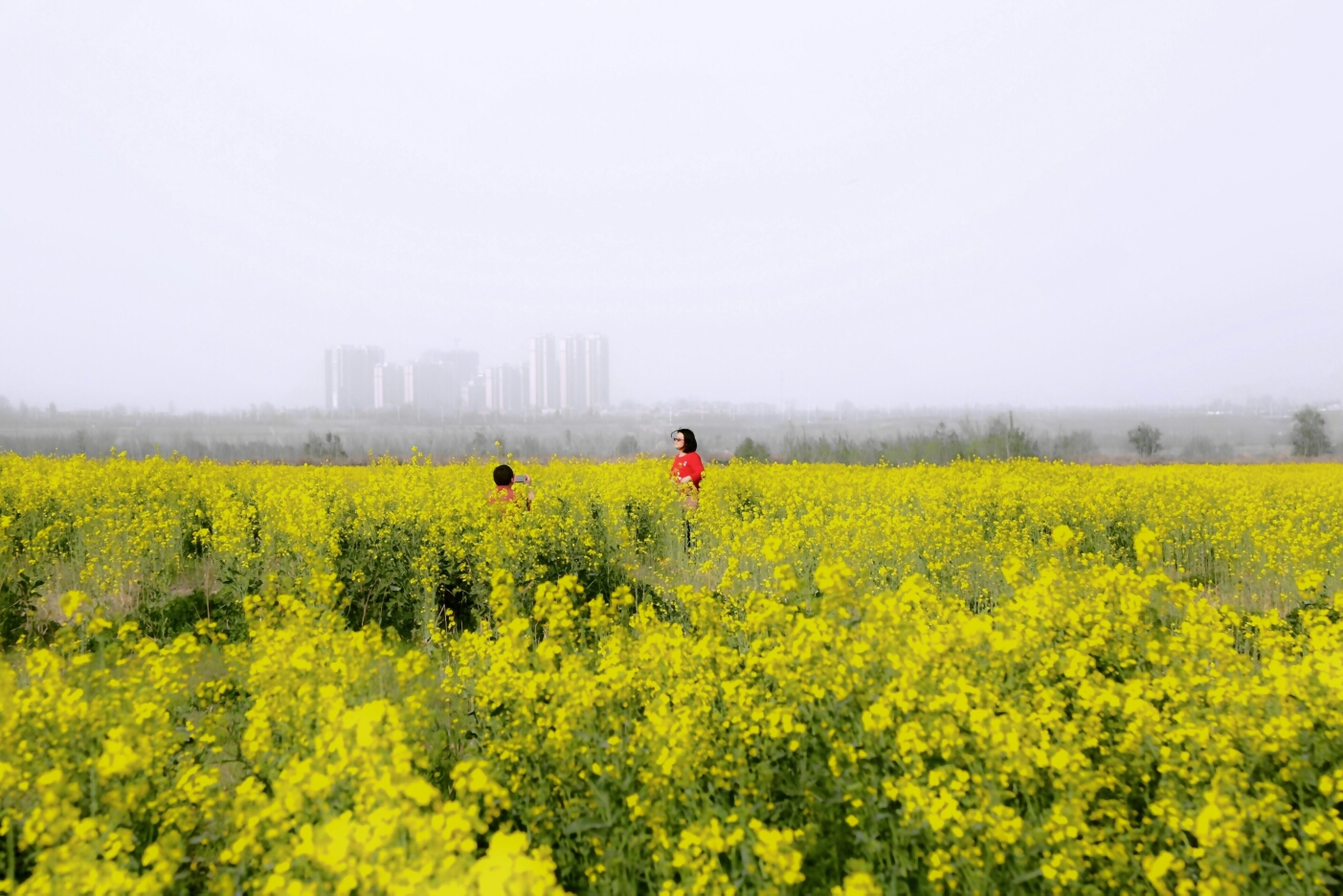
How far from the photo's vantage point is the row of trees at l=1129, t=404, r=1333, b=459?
96.0 ft

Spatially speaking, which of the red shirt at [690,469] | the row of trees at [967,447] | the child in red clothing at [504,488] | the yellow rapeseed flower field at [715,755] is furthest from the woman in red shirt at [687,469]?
the row of trees at [967,447]

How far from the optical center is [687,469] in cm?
1027

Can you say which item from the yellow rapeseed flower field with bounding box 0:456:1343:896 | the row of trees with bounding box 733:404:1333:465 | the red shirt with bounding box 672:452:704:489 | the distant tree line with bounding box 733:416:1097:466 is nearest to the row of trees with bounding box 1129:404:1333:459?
the row of trees with bounding box 733:404:1333:465

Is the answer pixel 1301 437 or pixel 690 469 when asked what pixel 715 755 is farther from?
pixel 1301 437

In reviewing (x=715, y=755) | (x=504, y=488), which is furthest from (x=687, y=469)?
(x=715, y=755)

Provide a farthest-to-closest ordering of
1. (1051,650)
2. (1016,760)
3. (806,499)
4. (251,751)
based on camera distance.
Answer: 1. (806,499)
2. (1051,650)
3. (251,751)
4. (1016,760)

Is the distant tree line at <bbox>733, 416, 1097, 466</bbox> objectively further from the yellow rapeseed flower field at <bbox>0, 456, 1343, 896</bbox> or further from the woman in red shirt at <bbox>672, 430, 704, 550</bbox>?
the yellow rapeseed flower field at <bbox>0, 456, 1343, 896</bbox>

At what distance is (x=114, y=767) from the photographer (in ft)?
7.74

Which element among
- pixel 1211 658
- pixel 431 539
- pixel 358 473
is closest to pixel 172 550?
pixel 431 539

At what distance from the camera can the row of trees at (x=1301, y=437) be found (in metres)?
29.3

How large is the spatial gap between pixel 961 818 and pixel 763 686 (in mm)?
1198

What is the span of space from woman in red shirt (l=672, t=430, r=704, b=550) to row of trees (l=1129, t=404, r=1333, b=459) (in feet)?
93.5

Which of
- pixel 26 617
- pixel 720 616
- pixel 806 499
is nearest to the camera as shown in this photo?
pixel 720 616

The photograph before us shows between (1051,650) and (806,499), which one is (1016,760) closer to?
(1051,650)
